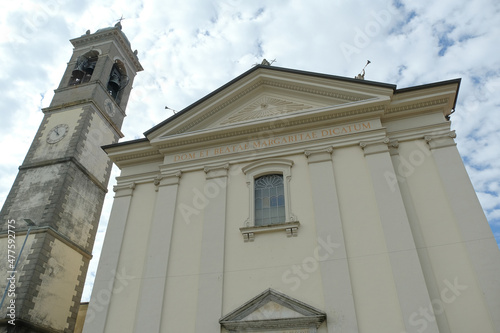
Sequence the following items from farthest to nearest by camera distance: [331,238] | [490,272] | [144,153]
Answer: [144,153]
[331,238]
[490,272]

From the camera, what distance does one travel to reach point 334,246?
9.91 metres

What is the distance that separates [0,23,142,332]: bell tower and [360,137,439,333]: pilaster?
1225 cm

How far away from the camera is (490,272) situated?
8.67 m

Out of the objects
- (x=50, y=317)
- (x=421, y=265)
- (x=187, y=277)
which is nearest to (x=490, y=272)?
(x=421, y=265)

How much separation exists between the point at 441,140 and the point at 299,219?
15.0 ft

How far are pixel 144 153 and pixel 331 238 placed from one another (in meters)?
7.14

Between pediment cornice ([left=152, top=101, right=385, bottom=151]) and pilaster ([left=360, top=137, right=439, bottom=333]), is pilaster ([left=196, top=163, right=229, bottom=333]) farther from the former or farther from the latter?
pilaster ([left=360, top=137, right=439, bottom=333])

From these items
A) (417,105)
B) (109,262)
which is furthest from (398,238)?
(109,262)

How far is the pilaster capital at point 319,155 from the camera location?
11.5m

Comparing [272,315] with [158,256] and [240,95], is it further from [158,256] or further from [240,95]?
[240,95]

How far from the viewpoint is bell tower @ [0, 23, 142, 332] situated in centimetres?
1443

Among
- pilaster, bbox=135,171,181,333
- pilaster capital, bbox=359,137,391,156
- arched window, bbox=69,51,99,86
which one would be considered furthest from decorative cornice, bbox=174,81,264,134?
arched window, bbox=69,51,99,86

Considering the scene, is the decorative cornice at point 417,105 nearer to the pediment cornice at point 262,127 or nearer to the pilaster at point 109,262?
the pediment cornice at point 262,127

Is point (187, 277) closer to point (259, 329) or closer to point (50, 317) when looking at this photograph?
point (259, 329)
